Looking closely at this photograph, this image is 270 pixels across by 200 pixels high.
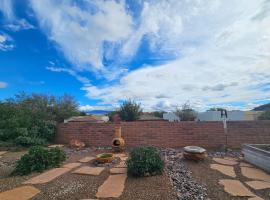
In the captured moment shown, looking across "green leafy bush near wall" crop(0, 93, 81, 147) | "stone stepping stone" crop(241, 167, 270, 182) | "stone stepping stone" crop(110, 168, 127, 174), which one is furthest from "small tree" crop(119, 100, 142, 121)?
"stone stepping stone" crop(241, 167, 270, 182)

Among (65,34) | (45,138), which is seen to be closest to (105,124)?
(45,138)

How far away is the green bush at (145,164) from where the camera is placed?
3.44 metres

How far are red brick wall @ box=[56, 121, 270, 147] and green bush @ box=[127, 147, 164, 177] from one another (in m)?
3.13

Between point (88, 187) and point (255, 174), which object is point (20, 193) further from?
point (255, 174)

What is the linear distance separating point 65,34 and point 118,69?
3044mm

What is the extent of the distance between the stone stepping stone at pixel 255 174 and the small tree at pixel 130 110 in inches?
289

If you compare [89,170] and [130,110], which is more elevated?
[130,110]

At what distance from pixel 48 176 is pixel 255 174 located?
4.16m

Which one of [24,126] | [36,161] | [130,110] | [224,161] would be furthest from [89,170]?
[130,110]

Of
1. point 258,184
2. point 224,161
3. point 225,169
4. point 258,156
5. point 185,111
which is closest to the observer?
point 258,184

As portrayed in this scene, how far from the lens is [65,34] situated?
21.5 ft

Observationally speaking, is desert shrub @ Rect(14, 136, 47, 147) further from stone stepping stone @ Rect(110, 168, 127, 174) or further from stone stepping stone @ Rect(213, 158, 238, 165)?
stone stepping stone @ Rect(213, 158, 238, 165)

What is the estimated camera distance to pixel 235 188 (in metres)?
3.22

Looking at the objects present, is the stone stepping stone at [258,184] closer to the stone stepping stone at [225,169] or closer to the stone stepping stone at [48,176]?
the stone stepping stone at [225,169]
